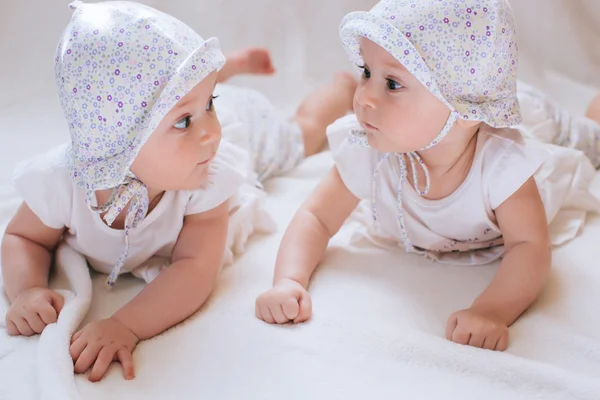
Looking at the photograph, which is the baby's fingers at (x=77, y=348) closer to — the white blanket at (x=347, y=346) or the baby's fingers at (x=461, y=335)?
the white blanket at (x=347, y=346)

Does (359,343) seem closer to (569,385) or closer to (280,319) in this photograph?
(280,319)

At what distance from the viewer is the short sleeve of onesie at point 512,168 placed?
1.17 meters

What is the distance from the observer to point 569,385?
95 centimetres

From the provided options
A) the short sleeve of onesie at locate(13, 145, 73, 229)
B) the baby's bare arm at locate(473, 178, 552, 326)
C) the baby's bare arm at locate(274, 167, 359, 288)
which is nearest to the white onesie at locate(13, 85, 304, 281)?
the short sleeve of onesie at locate(13, 145, 73, 229)

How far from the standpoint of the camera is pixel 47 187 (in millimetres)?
1191

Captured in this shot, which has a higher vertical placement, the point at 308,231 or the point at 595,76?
the point at 595,76

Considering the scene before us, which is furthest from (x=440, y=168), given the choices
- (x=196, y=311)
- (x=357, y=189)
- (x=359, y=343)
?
(x=196, y=311)

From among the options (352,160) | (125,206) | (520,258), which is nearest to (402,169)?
(352,160)

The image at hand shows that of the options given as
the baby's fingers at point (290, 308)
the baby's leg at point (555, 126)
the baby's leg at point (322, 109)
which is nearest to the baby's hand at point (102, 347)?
the baby's fingers at point (290, 308)

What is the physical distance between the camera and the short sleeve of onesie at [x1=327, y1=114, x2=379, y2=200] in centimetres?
129

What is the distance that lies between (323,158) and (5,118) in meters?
0.75

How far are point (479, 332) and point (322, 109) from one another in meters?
0.85

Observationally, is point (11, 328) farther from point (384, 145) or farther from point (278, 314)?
point (384, 145)

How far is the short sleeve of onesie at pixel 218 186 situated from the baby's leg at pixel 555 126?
0.60 metres
